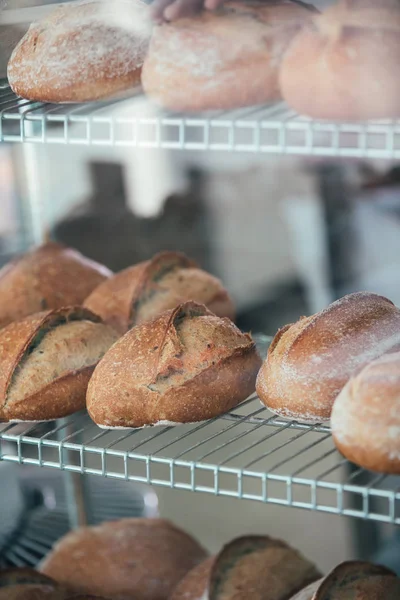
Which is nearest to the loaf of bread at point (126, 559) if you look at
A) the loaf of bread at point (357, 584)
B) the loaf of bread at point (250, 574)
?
the loaf of bread at point (250, 574)

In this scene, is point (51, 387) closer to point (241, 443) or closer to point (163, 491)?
point (163, 491)

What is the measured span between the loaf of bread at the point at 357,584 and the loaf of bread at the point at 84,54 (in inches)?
30.2

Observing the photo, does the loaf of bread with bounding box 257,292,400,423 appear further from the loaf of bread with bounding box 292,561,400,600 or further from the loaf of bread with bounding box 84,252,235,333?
the loaf of bread with bounding box 84,252,235,333

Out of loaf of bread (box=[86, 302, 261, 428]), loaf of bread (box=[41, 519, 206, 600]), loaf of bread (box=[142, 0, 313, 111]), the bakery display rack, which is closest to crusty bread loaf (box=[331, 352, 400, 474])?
the bakery display rack

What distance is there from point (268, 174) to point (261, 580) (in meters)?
1.50

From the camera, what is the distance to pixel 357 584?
130 centimetres

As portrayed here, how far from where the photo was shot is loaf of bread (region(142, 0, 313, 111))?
43.9 inches

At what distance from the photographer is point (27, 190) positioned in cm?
196

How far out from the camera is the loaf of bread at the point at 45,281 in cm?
161

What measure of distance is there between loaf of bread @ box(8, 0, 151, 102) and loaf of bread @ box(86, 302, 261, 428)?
341mm

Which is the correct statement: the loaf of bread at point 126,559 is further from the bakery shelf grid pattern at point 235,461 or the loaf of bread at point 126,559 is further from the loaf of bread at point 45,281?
the loaf of bread at point 45,281

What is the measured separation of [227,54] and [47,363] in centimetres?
52

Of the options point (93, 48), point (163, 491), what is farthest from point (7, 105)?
point (163, 491)

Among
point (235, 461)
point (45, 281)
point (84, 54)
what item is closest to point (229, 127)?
point (84, 54)
